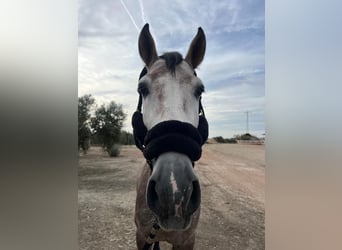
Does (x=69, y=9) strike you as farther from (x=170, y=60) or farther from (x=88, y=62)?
(x=170, y=60)

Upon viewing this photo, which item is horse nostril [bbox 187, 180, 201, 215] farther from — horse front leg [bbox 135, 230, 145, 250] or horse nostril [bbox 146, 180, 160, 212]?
horse front leg [bbox 135, 230, 145, 250]

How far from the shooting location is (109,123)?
1.19 meters

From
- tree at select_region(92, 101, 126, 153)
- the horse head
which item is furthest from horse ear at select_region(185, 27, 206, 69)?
tree at select_region(92, 101, 126, 153)

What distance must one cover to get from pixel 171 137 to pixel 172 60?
27 centimetres

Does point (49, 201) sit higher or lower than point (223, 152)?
lower

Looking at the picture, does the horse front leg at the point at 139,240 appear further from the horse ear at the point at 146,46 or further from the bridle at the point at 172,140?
the horse ear at the point at 146,46

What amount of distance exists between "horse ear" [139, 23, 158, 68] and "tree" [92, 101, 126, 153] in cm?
23

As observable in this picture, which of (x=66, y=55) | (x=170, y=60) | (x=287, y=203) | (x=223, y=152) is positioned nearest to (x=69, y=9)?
(x=66, y=55)

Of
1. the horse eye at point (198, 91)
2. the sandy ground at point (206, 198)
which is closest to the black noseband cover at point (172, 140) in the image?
the horse eye at point (198, 91)

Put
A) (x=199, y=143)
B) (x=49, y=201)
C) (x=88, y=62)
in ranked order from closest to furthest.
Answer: (x=199, y=143), (x=49, y=201), (x=88, y=62)

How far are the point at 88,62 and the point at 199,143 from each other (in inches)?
23.0

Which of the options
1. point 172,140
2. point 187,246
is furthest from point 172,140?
point 187,246

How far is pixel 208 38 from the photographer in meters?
1.22

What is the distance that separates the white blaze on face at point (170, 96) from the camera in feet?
3.00
